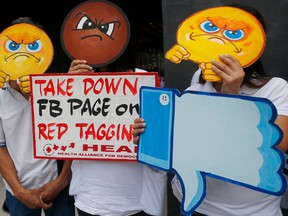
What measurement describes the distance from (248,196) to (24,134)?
1125 mm

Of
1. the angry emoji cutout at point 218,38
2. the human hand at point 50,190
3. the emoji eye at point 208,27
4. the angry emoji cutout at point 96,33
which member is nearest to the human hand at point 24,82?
the angry emoji cutout at point 96,33

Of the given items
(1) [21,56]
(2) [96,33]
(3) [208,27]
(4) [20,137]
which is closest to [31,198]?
(4) [20,137]

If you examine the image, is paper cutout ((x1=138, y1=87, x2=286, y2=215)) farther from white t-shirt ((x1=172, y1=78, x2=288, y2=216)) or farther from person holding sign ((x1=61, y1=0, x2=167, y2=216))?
person holding sign ((x1=61, y1=0, x2=167, y2=216))

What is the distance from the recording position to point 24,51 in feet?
5.71

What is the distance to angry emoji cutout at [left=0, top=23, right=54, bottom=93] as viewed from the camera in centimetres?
171

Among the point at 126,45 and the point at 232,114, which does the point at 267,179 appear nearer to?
the point at 232,114

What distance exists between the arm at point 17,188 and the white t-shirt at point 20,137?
0.08 feet

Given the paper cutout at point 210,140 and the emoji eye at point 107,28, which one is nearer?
the paper cutout at point 210,140

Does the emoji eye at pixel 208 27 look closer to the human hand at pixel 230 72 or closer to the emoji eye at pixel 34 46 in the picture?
the human hand at pixel 230 72

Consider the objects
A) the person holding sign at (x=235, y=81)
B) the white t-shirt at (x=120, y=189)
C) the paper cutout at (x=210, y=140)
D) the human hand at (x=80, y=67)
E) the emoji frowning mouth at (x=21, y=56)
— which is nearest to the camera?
the paper cutout at (x=210, y=140)

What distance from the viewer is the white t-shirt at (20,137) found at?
5.86 feet

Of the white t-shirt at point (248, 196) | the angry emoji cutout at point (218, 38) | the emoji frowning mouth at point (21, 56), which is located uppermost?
the angry emoji cutout at point (218, 38)

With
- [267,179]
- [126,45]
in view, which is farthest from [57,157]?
[267,179]

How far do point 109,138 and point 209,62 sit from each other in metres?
0.63
